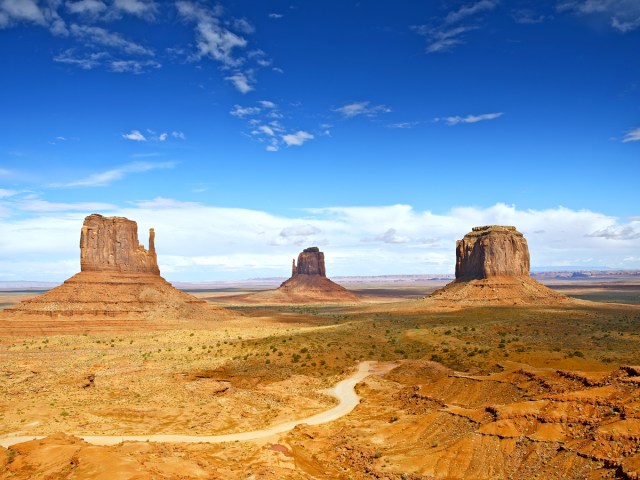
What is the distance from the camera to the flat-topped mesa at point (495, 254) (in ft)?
403

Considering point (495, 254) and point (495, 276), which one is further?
point (495, 276)

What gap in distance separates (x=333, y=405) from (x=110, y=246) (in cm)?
7143

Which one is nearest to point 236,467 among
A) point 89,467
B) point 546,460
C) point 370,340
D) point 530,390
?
point 89,467

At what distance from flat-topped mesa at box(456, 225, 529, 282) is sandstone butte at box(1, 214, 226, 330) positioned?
73.8m

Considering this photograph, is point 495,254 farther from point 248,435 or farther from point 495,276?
point 248,435

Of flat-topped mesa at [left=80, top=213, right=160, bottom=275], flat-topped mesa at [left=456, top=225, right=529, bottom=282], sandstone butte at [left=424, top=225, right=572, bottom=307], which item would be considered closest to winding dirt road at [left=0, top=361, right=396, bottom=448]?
flat-topped mesa at [left=80, top=213, right=160, bottom=275]

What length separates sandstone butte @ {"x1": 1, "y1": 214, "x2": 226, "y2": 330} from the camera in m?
79.5

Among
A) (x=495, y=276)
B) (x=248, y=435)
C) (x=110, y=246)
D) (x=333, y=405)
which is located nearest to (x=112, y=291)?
(x=110, y=246)

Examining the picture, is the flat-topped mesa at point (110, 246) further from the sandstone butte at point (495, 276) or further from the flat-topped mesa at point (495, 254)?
the flat-topped mesa at point (495, 254)

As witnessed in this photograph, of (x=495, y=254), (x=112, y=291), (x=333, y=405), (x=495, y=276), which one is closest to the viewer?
(x=333, y=405)

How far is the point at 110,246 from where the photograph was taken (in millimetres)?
90688

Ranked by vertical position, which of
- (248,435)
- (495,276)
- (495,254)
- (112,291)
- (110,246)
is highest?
(110,246)

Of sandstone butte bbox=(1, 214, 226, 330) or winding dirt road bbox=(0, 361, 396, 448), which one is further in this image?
sandstone butte bbox=(1, 214, 226, 330)

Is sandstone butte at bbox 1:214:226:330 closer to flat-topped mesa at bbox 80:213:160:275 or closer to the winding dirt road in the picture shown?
flat-topped mesa at bbox 80:213:160:275
